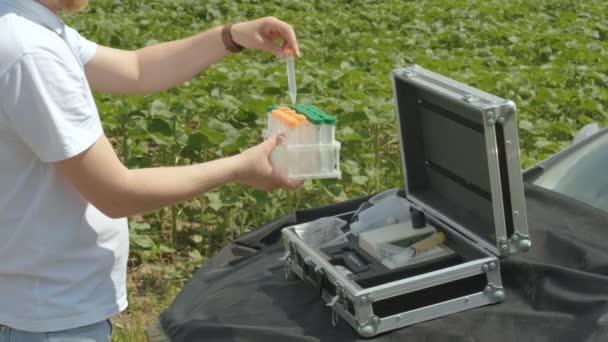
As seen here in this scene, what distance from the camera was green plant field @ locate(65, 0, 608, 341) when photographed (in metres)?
4.99

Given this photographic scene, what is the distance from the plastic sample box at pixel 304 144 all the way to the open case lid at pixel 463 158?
22 centimetres

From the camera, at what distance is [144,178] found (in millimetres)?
2135

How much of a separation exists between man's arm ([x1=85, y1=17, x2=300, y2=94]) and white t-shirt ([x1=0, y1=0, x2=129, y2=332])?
51 cm

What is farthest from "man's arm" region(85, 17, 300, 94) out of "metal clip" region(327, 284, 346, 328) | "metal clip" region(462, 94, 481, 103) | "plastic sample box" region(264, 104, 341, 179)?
"metal clip" region(327, 284, 346, 328)

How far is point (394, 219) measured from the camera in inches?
103

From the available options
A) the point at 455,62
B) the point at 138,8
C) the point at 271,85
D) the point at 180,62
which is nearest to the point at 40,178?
the point at 180,62

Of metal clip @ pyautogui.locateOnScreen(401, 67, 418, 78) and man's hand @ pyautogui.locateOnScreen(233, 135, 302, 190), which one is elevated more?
metal clip @ pyautogui.locateOnScreen(401, 67, 418, 78)

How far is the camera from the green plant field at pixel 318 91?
4.99 m

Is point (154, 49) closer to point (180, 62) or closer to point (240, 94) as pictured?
point (180, 62)

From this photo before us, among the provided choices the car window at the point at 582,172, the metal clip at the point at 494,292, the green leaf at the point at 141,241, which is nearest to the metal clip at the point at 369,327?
the metal clip at the point at 494,292

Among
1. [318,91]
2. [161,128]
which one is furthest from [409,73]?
[318,91]

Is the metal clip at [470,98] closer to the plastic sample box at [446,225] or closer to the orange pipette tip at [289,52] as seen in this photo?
the plastic sample box at [446,225]

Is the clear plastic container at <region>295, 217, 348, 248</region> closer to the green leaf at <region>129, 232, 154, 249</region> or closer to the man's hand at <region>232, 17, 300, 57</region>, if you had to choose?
the man's hand at <region>232, 17, 300, 57</region>

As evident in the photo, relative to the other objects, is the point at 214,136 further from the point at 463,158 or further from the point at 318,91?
the point at 463,158
